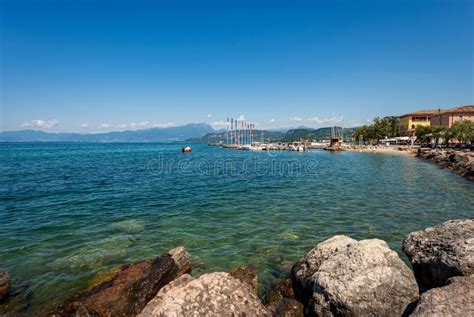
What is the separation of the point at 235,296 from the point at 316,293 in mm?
2455

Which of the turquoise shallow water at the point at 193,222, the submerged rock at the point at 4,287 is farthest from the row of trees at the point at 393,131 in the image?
the submerged rock at the point at 4,287

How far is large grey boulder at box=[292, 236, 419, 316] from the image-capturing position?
623cm

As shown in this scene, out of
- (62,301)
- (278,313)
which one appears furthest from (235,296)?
(62,301)

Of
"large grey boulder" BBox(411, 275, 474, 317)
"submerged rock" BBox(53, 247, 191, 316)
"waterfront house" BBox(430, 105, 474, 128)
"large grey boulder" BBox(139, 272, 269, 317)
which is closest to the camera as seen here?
"large grey boulder" BBox(411, 275, 474, 317)

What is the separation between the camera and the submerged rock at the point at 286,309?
22.7ft

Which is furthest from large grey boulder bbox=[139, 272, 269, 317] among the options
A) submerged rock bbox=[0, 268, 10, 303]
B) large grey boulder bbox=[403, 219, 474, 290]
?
submerged rock bbox=[0, 268, 10, 303]

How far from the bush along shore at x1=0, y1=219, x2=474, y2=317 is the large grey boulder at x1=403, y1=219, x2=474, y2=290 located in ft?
0.07

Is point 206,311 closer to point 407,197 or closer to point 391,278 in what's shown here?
point 391,278

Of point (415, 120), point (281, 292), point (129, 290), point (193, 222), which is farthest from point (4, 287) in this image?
point (415, 120)

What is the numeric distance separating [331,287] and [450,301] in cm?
237

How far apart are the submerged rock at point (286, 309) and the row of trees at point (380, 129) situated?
5238 inches

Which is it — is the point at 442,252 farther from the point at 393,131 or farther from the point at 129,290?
the point at 393,131

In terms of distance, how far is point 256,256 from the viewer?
11.7 meters

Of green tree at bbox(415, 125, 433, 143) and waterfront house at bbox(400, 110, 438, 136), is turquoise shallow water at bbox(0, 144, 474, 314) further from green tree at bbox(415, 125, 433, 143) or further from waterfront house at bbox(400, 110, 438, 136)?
waterfront house at bbox(400, 110, 438, 136)
